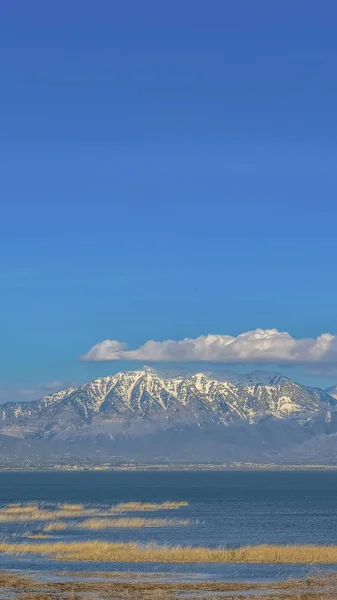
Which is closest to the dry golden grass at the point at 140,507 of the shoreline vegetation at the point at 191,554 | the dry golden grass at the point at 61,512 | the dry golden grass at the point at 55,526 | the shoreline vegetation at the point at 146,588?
the dry golden grass at the point at 61,512

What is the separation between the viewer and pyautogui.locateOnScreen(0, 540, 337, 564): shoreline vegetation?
273ft

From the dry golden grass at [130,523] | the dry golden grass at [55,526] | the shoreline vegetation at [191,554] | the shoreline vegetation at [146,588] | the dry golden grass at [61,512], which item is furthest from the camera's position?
the dry golden grass at [61,512]

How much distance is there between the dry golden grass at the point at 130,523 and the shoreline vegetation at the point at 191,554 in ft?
91.4

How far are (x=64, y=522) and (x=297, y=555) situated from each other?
155 ft

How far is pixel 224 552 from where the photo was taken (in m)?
85.2

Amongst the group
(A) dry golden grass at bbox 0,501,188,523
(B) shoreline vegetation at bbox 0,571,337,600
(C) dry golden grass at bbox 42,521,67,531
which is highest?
(A) dry golden grass at bbox 0,501,188,523

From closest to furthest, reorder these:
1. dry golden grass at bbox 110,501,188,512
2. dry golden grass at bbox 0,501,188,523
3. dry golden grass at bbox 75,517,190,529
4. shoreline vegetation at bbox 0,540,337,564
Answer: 1. shoreline vegetation at bbox 0,540,337,564
2. dry golden grass at bbox 75,517,190,529
3. dry golden grass at bbox 0,501,188,523
4. dry golden grass at bbox 110,501,188,512

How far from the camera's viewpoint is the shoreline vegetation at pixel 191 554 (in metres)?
83.2

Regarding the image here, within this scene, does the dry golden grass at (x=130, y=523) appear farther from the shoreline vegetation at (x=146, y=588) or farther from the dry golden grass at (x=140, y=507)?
the shoreline vegetation at (x=146, y=588)

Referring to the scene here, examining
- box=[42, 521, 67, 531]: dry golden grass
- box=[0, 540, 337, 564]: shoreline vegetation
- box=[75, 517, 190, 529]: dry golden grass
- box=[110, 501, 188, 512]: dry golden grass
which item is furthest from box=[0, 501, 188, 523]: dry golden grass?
box=[0, 540, 337, 564]: shoreline vegetation

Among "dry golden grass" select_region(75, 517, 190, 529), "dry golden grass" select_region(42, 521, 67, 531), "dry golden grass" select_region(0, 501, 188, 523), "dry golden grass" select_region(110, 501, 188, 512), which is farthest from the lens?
"dry golden grass" select_region(110, 501, 188, 512)

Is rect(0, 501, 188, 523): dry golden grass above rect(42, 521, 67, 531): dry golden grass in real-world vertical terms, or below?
above

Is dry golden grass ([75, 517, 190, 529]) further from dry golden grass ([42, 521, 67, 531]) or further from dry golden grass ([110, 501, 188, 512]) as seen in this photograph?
dry golden grass ([110, 501, 188, 512])

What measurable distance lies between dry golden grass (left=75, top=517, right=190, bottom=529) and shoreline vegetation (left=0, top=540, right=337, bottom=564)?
27868 millimetres
